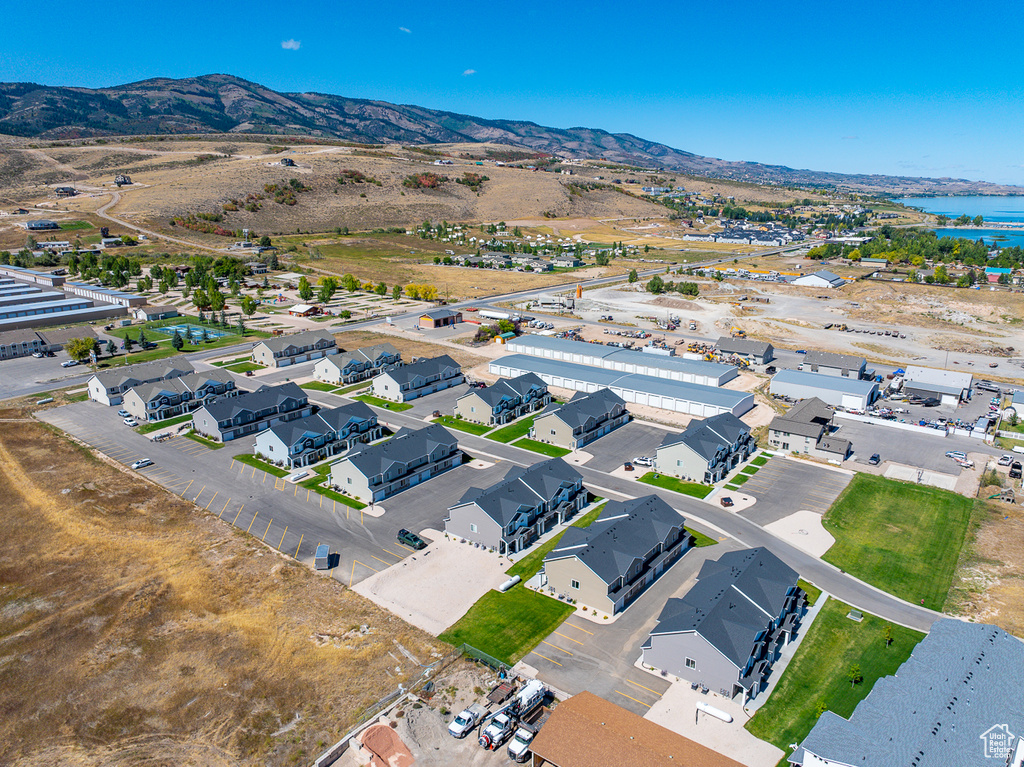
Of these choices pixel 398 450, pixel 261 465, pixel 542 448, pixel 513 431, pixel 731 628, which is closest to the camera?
pixel 731 628

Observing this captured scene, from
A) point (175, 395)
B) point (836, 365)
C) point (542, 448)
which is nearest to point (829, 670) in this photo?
point (542, 448)

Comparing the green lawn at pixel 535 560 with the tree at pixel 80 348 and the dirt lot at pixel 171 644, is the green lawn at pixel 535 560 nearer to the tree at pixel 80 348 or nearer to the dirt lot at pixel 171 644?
the dirt lot at pixel 171 644

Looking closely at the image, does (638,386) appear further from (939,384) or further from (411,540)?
(411,540)

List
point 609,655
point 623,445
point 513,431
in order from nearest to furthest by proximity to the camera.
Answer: point 609,655, point 623,445, point 513,431

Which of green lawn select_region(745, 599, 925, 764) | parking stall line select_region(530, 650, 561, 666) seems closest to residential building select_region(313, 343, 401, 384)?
parking stall line select_region(530, 650, 561, 666)

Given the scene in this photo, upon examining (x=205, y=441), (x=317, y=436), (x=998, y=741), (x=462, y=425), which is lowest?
(x=462, y=425)
